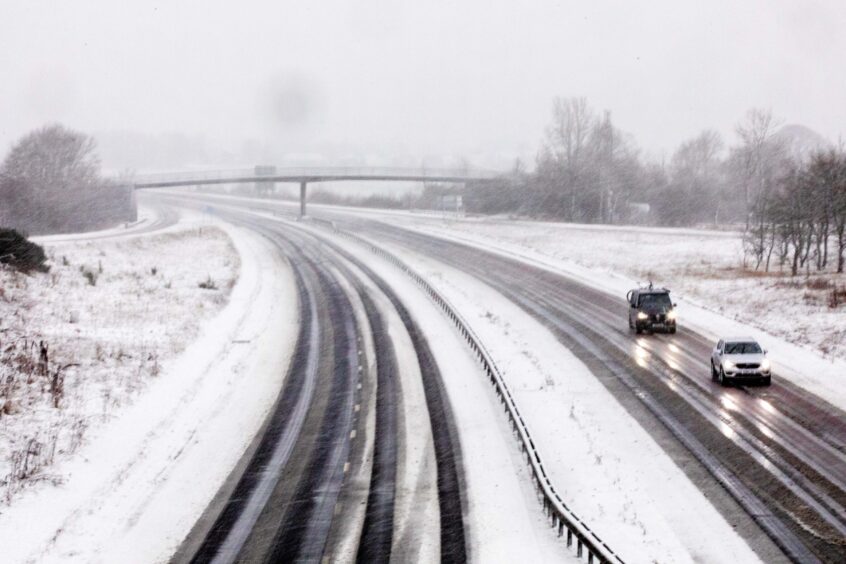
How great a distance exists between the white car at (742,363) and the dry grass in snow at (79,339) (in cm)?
1994

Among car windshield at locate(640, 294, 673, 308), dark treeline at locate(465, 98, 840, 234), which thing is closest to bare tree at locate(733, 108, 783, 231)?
dark treeline at locate(465, 98, 840, 234)

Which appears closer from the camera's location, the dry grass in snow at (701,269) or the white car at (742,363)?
the white car at (742,363)

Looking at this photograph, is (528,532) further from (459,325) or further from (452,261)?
(452,261)

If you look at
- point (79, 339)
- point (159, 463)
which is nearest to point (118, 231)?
point (79, 339)

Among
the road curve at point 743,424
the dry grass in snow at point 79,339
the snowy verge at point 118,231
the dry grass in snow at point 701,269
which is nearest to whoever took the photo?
the road curve at point 743,424

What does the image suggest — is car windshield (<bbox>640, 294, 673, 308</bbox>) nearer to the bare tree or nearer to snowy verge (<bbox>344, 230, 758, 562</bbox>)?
snowy verge (<bbox>344, 230, 758, 562</bbox>)

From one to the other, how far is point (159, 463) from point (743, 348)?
19003 millimetres

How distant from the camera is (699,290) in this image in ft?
158

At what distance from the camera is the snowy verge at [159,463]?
647 inches

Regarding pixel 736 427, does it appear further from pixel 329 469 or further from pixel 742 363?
pixel 329 469

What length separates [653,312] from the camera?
35.7 metres

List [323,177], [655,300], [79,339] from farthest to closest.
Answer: [323,177], [655,300], [79,339]

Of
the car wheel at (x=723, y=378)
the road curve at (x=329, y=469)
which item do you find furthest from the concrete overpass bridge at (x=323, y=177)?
the car wheel at (x=723, y=378)

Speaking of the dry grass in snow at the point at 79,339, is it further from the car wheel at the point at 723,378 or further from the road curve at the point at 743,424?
the car wheel at the point at 723,378
